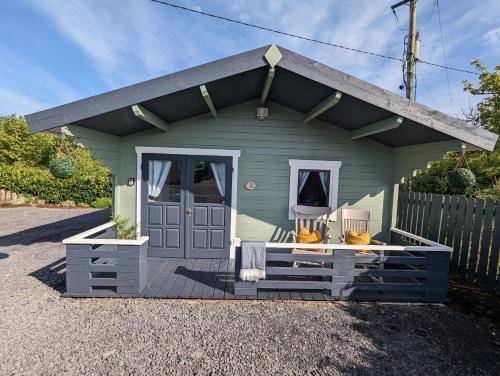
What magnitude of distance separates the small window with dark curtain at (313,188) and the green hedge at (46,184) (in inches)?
411

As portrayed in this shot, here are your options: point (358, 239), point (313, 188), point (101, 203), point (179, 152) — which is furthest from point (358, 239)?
point (101, 203)

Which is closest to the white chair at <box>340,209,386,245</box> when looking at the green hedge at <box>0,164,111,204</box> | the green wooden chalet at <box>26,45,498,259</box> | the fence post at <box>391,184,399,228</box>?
the green wooden chalet at <box>26,45,498,259</box>

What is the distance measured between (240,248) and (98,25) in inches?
266

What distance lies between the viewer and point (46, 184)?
11.2 metres

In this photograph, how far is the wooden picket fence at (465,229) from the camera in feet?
11.0

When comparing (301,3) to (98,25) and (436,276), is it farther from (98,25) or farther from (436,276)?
(436,276)

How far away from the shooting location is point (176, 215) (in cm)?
455

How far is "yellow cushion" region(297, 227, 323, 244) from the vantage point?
4211 millimetres

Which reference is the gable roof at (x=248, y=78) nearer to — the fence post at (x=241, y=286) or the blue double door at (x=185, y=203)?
the blue double door at (x=185, y=203)

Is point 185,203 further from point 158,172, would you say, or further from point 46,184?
point 46,184

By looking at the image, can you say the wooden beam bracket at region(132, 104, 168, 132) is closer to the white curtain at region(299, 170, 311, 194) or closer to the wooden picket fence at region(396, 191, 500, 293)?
the white curtain at region(299, 170, 311, 194)

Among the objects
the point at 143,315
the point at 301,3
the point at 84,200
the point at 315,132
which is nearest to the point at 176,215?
the point at 143,315

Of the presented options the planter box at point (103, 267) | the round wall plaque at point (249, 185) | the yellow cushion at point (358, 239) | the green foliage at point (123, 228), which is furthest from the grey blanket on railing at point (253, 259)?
the green foliage at point (123, 228)

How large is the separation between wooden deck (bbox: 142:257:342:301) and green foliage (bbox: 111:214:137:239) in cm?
57
